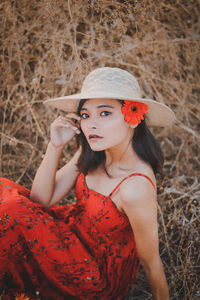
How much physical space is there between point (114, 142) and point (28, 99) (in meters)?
1.62

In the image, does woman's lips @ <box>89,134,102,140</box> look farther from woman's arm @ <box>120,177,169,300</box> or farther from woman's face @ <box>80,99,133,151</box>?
woman's arm @ <box>120,177,169,300</box>

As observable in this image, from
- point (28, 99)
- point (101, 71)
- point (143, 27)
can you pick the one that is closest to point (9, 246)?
point (101, 71)

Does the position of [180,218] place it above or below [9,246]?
below

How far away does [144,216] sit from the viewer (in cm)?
135

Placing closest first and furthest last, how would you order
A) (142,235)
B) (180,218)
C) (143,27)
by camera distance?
(142,235) < (180,218) < (143,27)

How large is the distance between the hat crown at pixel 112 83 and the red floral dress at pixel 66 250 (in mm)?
Answer: 614

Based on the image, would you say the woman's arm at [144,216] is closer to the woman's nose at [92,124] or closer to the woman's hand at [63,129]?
the woman's nose at [92,124]

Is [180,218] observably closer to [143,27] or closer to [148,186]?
[148,186]

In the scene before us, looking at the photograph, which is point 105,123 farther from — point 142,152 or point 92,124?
point 142,152

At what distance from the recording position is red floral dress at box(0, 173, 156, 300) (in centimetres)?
146

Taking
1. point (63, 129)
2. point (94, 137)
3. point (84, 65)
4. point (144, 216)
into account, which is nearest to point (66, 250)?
point (144, 216)

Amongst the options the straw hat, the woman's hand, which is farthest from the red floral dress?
the straw hat

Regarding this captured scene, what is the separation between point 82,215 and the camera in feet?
5.48

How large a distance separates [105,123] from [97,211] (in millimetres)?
524
